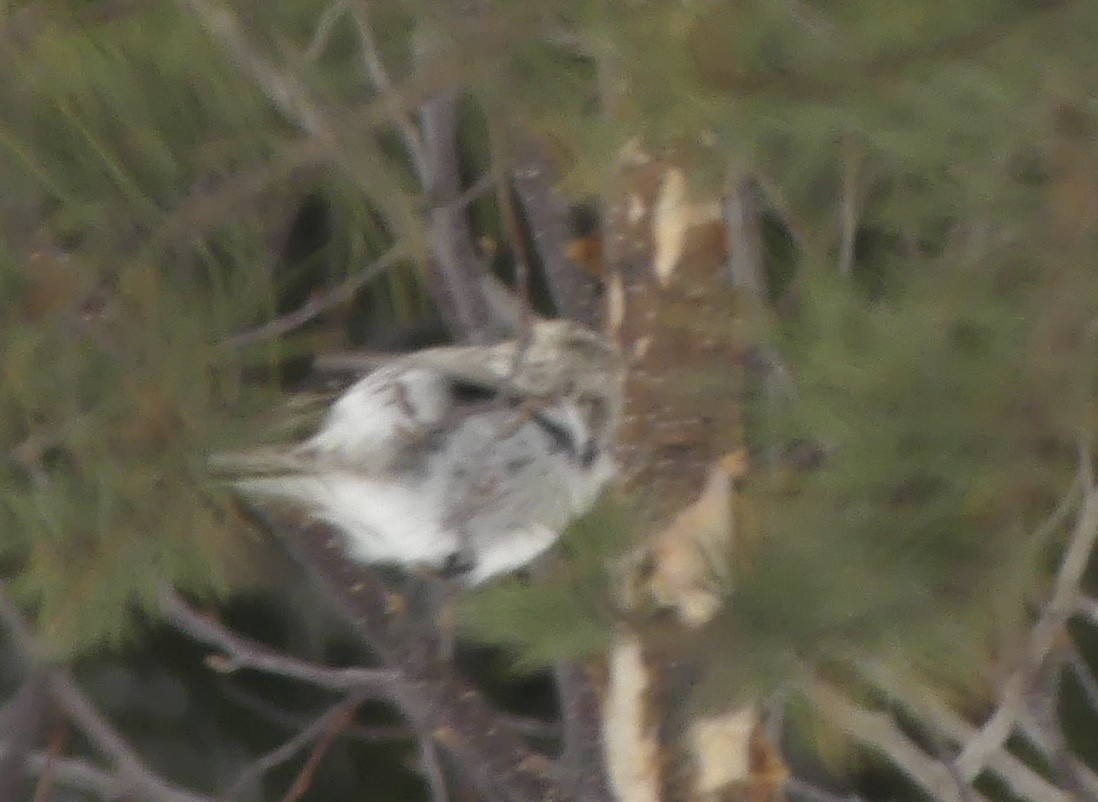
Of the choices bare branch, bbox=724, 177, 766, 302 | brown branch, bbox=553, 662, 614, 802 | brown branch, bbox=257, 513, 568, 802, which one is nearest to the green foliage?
bare branch, bbox=724, 177, 766, 302

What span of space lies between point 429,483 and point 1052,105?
1.14 ft

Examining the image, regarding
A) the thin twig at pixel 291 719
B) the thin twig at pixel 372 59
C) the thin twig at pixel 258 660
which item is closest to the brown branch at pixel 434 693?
the thin twig at pixel 258 660

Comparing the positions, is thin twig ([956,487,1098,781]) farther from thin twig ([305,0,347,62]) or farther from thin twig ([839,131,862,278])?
thin twig ([305,0,347,62])

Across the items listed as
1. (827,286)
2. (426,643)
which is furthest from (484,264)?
(827,286)

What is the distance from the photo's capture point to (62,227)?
640 mm

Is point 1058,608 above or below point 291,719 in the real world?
above

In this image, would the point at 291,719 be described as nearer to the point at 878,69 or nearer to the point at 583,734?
the point at 583,734

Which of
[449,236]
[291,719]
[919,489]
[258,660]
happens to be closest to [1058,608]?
[919,489]

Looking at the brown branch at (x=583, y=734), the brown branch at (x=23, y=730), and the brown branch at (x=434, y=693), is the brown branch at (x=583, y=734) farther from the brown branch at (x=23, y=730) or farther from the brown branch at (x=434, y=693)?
the brown branch at (x=23, y=730)

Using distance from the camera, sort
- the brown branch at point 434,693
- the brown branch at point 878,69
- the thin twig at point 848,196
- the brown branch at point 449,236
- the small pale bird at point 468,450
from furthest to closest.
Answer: the brown branch at point 434,693 < the brown branch at point 449,236 < the small pale bird at point 468,450 < the thin twig at point 848,196 < the brown branch at point 878,69

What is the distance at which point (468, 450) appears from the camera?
66 cm

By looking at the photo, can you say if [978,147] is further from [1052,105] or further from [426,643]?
[426,643]

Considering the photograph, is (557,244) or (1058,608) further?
(557,244)

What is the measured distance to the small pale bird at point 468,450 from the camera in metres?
0.65
